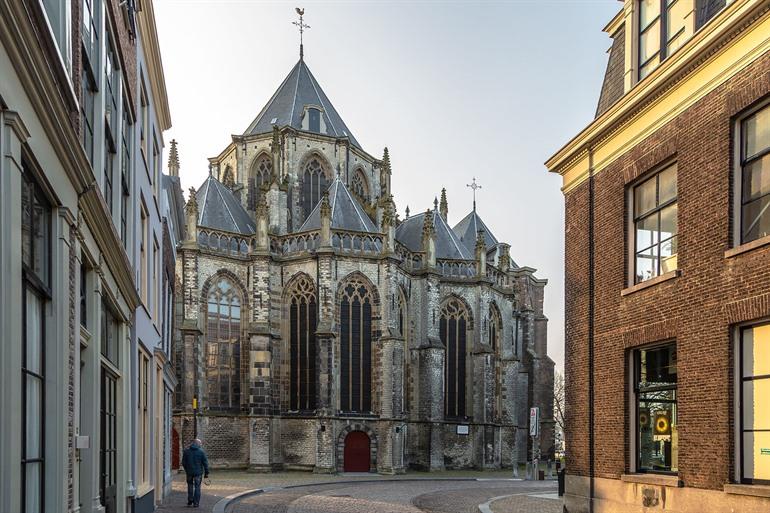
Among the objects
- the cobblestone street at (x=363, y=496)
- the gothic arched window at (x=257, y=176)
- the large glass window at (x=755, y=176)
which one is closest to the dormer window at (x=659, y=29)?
the large glass window at (x=755, y=176)

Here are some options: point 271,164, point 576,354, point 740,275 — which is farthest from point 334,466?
point 740,275

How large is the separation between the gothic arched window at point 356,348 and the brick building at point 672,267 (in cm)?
2478

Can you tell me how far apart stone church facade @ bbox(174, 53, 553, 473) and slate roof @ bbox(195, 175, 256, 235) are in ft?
0.30

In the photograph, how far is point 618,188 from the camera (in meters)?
14.0

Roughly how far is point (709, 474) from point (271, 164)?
39079mm

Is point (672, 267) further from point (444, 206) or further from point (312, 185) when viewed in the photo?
point (444, 206)

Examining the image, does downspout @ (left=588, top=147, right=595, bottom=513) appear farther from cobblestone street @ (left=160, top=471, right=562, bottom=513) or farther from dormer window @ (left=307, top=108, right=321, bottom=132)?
dormer window @ (left=307, top=108, right=321, bottom=132)

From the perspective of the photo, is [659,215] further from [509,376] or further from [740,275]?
[509,376]

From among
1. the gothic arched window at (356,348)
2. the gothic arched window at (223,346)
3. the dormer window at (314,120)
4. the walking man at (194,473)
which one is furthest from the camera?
the dormer window at (314,120)

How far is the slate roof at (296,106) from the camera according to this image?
49625 millimetres

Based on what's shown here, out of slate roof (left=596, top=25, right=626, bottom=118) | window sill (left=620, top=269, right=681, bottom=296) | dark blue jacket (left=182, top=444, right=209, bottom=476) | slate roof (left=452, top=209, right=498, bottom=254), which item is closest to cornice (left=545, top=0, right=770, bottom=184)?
slate roof (left=596, top=25, right=626, bottom=118)

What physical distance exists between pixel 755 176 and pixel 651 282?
2.72m

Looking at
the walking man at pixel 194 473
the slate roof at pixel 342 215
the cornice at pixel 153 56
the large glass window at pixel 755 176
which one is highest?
the cornice at pixel 153 56

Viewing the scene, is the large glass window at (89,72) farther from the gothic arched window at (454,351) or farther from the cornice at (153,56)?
the gothic arched window at (454,351)
